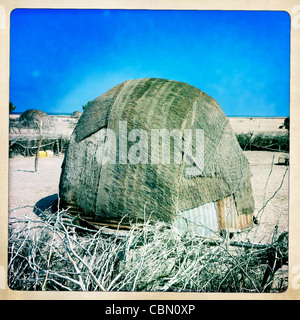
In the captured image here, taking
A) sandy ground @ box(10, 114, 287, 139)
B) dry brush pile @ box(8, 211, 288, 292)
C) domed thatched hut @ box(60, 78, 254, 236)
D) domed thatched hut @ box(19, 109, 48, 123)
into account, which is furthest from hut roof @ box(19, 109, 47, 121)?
dry brush pile @ box(8, 211, 288, 292)

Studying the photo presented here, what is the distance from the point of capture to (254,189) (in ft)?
20.8

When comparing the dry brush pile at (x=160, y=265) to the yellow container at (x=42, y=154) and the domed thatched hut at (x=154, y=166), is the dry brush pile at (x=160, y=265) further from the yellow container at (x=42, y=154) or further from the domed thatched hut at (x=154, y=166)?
the yellow container at (x=42, y=154)

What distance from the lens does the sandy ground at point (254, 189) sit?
4.31 m

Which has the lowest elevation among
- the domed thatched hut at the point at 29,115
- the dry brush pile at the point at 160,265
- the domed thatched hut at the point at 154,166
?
the dry brush pile at the point at 160,265

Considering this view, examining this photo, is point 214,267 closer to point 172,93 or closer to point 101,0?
point 172,93

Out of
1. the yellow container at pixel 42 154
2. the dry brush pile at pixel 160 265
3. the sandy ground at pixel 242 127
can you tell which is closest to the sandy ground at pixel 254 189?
the yellow container at pixel 42 154

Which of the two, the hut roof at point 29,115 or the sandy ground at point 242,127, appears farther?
the hut roof at point 29,115

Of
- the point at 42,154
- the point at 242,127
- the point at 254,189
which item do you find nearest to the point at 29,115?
the point at 42,154

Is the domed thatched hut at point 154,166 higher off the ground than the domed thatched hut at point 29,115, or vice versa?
the domed thatched hut at point 29,115

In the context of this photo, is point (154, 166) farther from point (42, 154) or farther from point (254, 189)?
point (42, 154)

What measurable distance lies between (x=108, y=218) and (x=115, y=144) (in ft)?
2.79

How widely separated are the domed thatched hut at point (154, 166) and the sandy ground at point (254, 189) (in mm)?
528

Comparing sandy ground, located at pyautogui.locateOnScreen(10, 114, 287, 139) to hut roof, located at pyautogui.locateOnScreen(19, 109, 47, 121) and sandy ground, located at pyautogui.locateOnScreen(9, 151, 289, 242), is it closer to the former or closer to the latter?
hut roof, located at pyautogui.locateOnScreen(19, 109, 47, 121)

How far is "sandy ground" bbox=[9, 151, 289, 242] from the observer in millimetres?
4312
